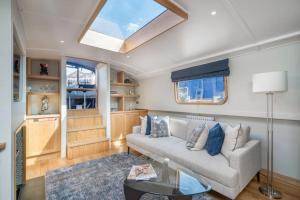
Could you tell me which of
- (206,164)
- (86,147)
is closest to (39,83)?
(86,147)

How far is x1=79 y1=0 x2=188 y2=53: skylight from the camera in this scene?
2.06m

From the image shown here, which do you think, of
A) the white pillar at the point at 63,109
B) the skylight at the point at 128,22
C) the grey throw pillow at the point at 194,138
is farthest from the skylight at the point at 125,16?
the grey throw pillow at the point at 194,138

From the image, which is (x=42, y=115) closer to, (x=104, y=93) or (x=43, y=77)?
(x=43, y=77)

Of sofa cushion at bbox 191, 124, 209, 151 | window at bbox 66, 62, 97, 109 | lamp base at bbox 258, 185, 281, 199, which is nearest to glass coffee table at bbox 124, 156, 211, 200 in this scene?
sofa cushion at bbox 191, 124, 209, 151

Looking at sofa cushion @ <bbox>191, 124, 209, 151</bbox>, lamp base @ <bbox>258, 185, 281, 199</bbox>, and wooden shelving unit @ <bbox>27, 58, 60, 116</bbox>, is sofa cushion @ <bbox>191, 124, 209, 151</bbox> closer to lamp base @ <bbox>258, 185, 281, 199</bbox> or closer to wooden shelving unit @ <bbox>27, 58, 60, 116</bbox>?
lamp base @ <bbox>258, 185, 281, 199</bbox>

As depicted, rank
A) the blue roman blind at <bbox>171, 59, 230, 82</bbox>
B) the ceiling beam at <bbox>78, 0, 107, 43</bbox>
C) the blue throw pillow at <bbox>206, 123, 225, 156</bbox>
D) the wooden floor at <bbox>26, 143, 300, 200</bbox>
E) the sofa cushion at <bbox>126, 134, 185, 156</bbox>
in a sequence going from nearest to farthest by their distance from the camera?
the ceiling beam at <bbox>78, 0, 107, 43</bbox>, the wooden floor at <bbox>26, 143, 300, 200</bbox>, the blue throw pillow at <bbox>206, 123, 225, 156</bbox>, the sofa cushion at <bbox>126, 134, 185, 156</bbox>, the blue roman blind at <bbox>171, 59, 230, 82</bbox>

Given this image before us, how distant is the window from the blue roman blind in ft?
8.33

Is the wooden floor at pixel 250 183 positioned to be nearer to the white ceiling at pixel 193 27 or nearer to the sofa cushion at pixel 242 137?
the sofa cushion at pixel 242 137

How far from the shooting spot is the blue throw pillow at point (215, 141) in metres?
2.17

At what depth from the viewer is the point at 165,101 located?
4.20 m

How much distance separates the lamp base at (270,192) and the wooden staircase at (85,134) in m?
3.22

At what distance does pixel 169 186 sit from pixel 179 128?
65.4 inches

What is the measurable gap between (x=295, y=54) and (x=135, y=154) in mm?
3362

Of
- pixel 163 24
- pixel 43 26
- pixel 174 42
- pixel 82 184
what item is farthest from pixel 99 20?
pixel 82 184
